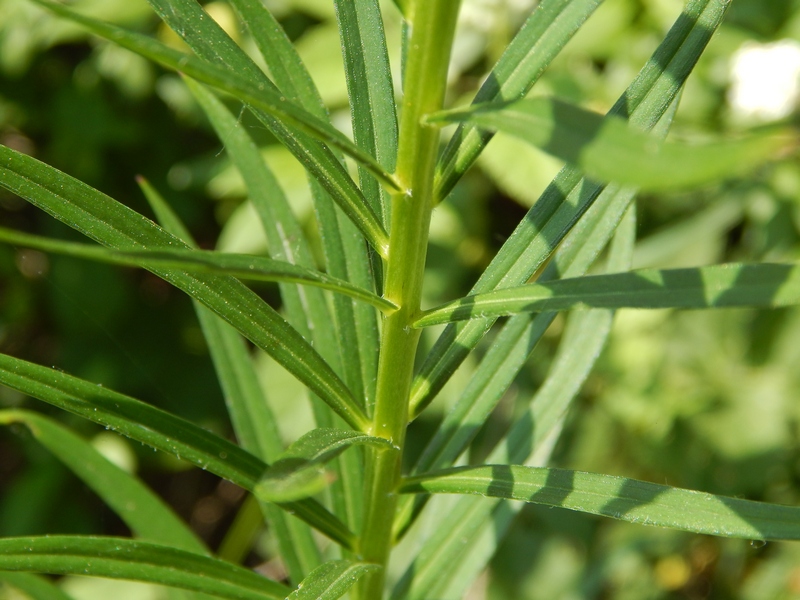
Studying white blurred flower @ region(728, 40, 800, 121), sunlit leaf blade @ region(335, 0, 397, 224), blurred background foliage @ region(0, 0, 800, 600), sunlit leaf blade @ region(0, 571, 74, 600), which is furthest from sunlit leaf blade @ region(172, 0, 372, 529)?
white blurred flower @ region(728, 40, 800, 121)

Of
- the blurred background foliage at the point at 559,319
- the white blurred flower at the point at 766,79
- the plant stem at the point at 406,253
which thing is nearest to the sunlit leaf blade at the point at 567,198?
the plant stem at the point at 406,253

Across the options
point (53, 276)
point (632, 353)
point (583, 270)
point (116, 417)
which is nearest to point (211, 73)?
point (116, 417)

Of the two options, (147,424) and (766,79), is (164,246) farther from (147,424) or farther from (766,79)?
(766,79)

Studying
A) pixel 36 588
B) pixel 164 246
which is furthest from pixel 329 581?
pixel 36 588

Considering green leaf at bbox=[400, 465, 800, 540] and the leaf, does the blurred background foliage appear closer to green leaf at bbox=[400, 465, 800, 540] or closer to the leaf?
green leaf at bbox=[400, 465, 800, 540]

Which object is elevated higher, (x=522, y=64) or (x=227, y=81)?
(x=522, y=64)

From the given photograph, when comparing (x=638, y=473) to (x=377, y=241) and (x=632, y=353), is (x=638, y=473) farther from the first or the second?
(x=377, y=241)
